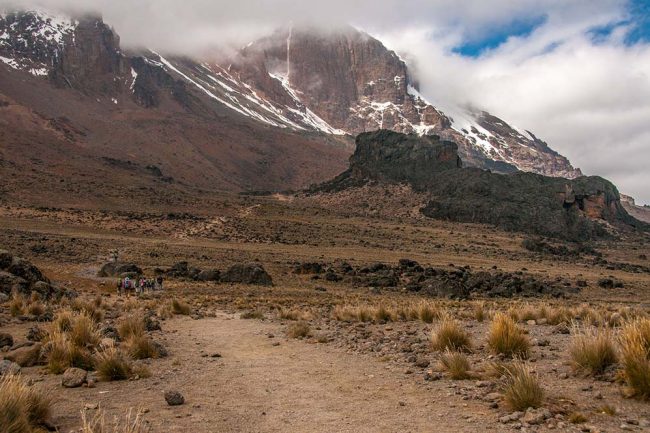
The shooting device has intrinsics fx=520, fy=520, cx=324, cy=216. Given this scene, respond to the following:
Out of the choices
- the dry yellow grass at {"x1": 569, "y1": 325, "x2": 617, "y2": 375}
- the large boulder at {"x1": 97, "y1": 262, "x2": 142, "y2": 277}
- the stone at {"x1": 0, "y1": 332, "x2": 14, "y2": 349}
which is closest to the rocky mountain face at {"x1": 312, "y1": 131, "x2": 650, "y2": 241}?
the large boulder at {"x1": 97, "y1": 262, "x2": 142, "y2": 277}

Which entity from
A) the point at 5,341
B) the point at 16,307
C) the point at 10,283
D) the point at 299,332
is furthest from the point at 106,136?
the point at 5,341

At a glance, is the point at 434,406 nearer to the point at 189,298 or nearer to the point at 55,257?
the point at 189,298

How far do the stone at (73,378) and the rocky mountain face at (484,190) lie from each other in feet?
278

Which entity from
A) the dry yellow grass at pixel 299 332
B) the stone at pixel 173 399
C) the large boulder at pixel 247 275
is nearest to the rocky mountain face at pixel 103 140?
the large boulder at pixel 247 275

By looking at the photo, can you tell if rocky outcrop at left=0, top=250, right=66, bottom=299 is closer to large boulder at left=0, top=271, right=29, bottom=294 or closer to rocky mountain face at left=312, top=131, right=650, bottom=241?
large boulder at left=0, top=271, right=29, bottom=294

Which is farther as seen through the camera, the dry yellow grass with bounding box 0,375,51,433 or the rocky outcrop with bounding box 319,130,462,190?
the rocky outcrop with bounding box 319,130,462,190

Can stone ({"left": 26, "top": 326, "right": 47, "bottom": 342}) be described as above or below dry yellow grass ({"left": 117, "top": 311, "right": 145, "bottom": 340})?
below

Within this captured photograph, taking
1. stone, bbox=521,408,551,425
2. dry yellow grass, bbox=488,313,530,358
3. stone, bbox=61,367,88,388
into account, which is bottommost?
stone, bbox=61,367,88,388

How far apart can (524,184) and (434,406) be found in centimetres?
10538

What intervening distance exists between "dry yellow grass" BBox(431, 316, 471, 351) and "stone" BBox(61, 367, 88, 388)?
20.2 ft

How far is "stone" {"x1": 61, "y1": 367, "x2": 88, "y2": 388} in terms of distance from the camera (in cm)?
765

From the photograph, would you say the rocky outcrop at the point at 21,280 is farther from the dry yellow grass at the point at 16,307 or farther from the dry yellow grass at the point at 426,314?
the dry yellow grass at the point at 426,314

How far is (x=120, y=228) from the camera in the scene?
61625 millimetres

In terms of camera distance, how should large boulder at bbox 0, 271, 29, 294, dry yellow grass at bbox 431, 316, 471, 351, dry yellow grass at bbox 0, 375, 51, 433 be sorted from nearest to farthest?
dry yellow grass at bbox 0, 375, 51, 433, dry yellow grass at bbox 431, 316, 471, 351, large boulder at bbox 0, 271, 29, 294
